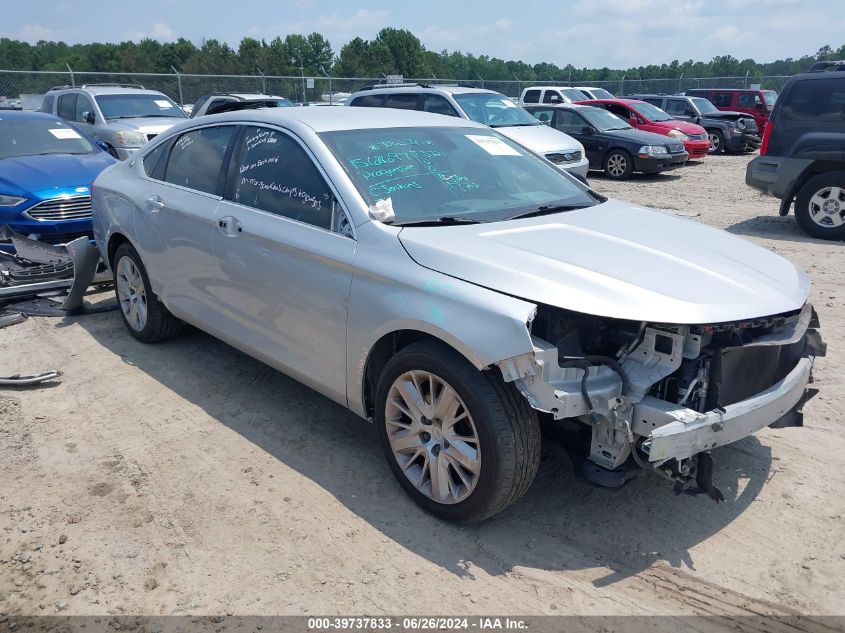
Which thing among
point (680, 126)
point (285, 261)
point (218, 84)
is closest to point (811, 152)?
point (285, 261)

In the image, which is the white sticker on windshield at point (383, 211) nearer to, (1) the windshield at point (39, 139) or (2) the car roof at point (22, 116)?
(1) the windshield at point (39, 139)

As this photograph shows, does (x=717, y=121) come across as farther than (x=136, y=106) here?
Yes

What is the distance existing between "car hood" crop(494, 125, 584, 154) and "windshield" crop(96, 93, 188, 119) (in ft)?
21.6

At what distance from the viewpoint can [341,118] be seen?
14.0 ft

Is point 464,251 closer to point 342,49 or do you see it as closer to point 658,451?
point 658,451

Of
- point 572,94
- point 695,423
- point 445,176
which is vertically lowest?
point 695,423

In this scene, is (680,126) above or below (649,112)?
below

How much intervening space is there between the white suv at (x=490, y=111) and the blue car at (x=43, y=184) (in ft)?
18.2

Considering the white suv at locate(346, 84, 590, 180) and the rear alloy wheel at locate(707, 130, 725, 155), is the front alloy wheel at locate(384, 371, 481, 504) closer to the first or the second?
the white suv at locate(346, 84, 590, 180)

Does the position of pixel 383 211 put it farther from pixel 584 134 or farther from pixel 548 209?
pixel 584 134

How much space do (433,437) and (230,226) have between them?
74.6 inches

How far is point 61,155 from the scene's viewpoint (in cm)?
866

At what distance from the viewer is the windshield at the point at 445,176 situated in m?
3.66

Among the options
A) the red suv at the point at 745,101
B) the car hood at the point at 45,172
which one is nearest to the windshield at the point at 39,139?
the car hood at the point at 45,172
